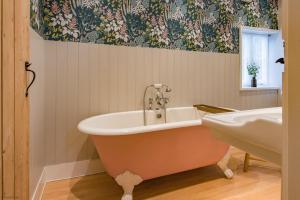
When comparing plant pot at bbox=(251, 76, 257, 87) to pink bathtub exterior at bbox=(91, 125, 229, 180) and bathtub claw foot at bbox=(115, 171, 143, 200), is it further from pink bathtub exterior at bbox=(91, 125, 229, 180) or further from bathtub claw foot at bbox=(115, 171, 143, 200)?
bathtub claw foot at bbox=(115, 171, 143, 200)

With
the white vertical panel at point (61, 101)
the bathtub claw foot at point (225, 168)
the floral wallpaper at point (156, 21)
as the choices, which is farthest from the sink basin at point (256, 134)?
the white vertical panel at point (61, 101)

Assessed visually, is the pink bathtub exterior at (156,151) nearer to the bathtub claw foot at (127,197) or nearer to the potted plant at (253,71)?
the bathtub claw foot at (127,197)

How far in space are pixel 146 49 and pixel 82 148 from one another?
1.47 metres

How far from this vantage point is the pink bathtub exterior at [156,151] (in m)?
1.77

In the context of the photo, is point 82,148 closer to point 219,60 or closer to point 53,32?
point 53,32

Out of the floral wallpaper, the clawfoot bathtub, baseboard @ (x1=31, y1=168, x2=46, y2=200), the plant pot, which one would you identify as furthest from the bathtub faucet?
the plant pot

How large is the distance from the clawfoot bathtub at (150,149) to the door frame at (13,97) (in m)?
0.60

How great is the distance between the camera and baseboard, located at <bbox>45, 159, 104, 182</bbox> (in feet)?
7.57

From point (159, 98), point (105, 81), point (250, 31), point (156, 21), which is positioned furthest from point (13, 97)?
point (250, 31)

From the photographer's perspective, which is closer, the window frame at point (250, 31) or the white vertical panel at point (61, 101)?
the white vertical panel at point (61, 101)

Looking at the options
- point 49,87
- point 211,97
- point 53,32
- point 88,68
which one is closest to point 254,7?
point 211,97

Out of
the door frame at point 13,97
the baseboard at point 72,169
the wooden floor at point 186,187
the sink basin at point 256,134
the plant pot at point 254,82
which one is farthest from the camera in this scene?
the plant pot at point 254,82

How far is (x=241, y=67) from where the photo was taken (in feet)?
11.2

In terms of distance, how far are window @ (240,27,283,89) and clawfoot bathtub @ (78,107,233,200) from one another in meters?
1.92
